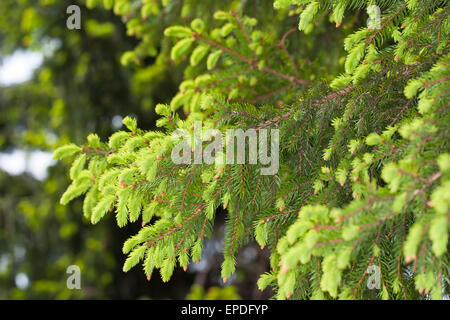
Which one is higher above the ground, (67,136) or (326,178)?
(67,136)

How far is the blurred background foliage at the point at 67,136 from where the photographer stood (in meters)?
4.80

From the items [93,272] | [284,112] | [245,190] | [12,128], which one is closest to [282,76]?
[284,112]

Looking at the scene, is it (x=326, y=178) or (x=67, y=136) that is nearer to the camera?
(x=326, y=178)

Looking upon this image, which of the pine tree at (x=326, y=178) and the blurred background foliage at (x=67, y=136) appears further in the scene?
the blurred background foliage at (x=67, y=136)

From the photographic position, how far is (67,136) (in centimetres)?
494

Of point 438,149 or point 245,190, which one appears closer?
point 438,149

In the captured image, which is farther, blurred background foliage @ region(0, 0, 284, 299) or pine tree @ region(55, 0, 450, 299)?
blurred background foliage @ region(0, 0, 284, 299)

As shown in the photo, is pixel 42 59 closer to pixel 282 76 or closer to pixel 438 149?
pixel 282 76

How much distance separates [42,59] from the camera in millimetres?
5094

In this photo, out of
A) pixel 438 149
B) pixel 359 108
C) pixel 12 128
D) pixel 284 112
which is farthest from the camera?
pixel 12 128

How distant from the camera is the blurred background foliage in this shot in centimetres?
480

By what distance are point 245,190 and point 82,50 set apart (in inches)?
150
